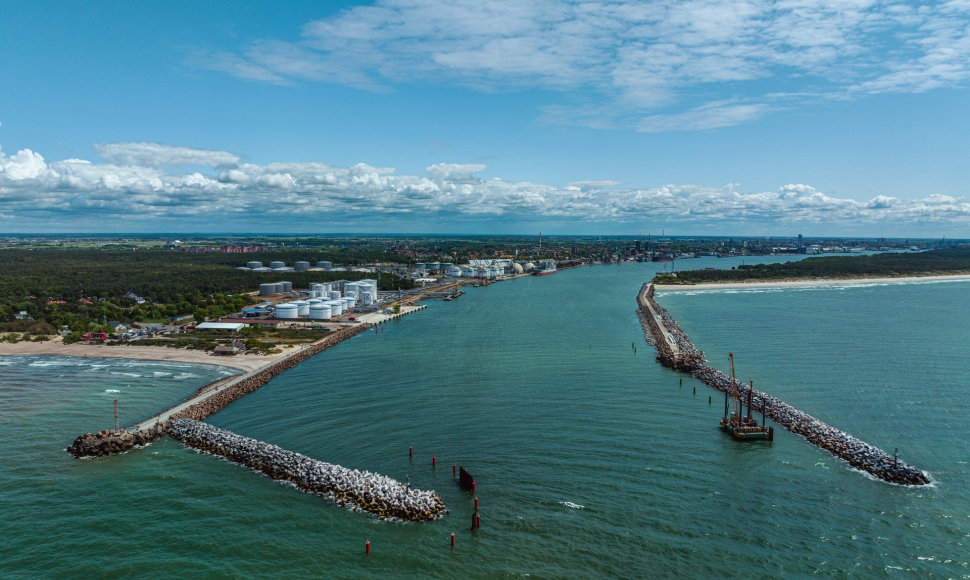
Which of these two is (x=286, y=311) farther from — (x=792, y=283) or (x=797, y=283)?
(x=797, y=283)

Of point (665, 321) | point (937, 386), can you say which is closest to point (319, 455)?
point (937, 386)

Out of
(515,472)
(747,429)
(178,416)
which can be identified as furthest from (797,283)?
(178,416)

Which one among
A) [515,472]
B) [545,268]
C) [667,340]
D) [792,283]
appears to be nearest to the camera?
[515,472]

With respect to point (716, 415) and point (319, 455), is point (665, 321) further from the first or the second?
point (319, 455)

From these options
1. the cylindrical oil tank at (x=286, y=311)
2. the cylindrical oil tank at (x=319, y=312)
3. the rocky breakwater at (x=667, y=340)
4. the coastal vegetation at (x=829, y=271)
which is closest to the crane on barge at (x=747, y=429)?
the rocky breakwater at (x=667, y=340)

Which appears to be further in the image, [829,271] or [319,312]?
[829,271]

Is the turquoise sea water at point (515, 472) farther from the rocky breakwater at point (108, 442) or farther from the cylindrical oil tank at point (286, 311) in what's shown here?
the cylindrical oil tank at point (286, 311)

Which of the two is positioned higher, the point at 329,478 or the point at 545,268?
the point at 545,268
